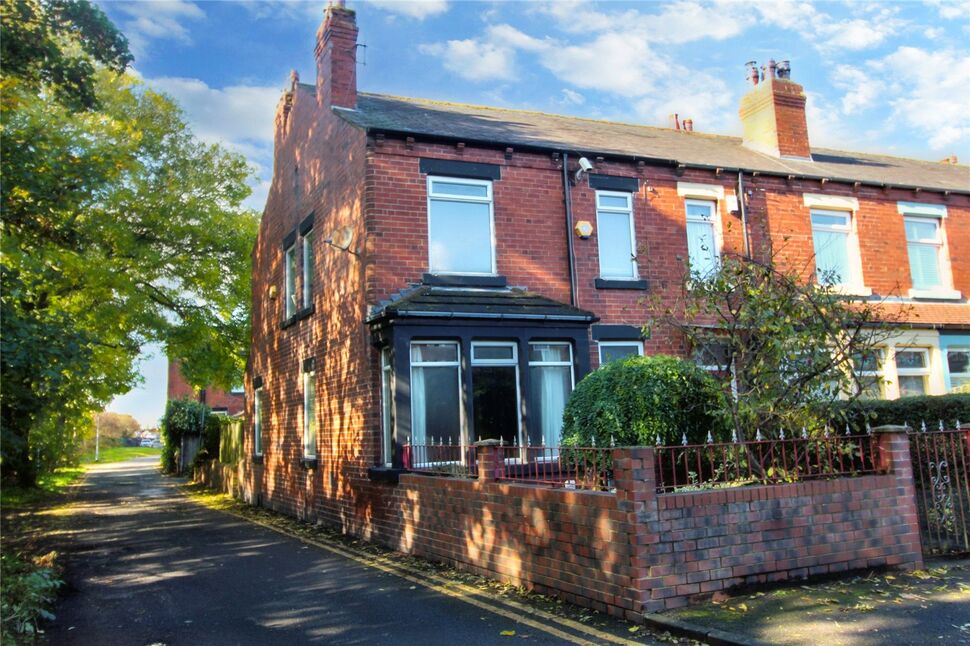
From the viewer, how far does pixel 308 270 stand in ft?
51.9

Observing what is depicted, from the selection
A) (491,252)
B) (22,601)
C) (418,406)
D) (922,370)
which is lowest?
(22,601)

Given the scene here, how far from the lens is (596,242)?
14.1 m

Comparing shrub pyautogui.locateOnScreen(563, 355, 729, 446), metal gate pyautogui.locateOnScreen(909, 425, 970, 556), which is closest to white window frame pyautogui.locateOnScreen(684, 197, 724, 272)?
shrub pyautogui.locateOnScreen(563, 355, 729, 446)

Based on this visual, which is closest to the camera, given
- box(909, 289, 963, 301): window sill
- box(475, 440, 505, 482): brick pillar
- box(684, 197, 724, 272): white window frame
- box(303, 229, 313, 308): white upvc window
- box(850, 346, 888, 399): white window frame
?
box(850, 346, 888, 399): white window frame

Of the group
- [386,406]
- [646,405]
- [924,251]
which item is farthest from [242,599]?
[924,251]

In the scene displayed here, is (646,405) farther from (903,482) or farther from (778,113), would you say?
(778,113)

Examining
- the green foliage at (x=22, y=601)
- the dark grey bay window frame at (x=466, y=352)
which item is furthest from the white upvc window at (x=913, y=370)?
the green foliage at (x=22, y=601)

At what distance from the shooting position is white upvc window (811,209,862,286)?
53.0 ft

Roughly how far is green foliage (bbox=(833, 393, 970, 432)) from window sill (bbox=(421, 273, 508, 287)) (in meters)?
5.83

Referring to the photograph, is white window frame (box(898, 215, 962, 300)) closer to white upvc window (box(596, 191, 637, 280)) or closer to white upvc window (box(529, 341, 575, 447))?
white upvc window (box(596, 191, 637, 280))

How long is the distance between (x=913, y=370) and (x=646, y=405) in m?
10.5

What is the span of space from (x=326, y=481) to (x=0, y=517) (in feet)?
26.6

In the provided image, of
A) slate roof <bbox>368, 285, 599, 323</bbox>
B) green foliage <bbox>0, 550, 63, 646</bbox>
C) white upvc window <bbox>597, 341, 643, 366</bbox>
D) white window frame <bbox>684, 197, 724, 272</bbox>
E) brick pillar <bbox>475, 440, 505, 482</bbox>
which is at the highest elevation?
white window frame <bbox>684, 197, 724, 272</bbox>

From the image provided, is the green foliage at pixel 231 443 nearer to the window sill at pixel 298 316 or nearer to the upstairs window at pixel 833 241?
the window sill at pixel 298 316
